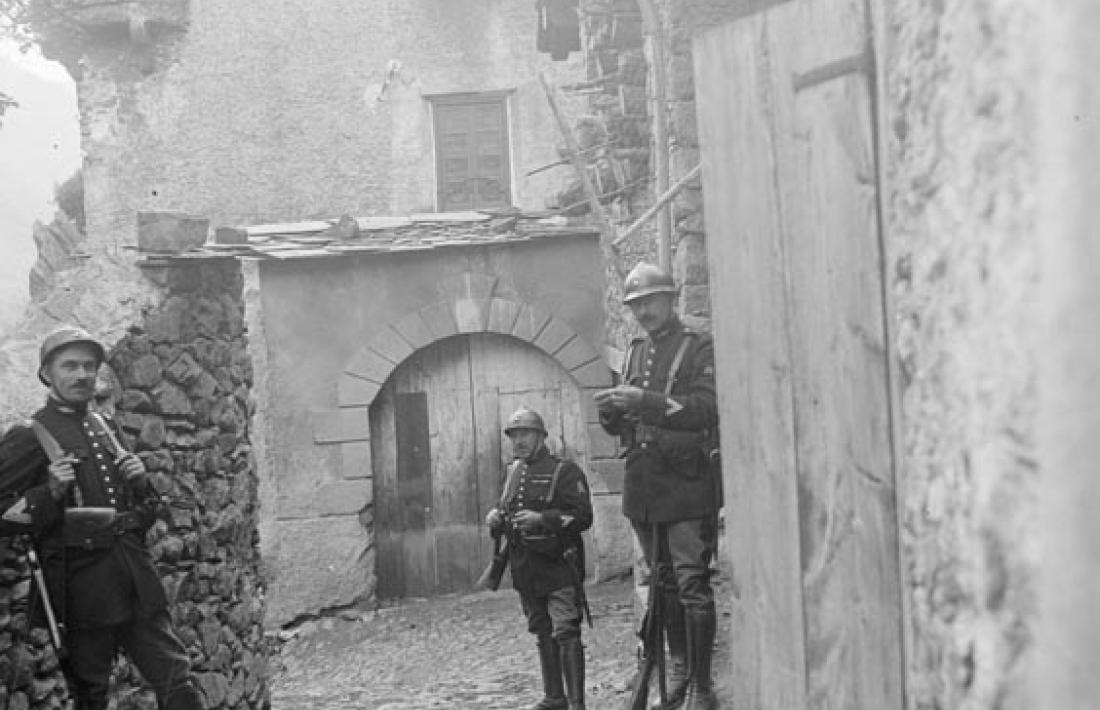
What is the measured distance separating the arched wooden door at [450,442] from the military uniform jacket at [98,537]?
288 inches

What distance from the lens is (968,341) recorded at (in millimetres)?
1034

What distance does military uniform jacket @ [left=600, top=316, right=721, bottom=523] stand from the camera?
6.44 metres

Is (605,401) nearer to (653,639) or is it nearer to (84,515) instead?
(653,639)

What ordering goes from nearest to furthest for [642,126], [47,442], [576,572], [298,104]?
[47,442], [576,572], [642,126], [298,104]

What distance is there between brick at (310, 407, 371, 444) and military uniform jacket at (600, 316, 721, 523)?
635 centimetres

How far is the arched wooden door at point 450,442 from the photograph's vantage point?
13.0 meters

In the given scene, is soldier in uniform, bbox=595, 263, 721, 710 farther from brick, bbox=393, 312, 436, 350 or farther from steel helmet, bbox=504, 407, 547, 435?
brick, bbox=393, 312, 436, 350

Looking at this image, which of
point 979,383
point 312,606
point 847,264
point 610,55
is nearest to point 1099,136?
point 979,383

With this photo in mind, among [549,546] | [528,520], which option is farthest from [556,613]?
[528,520]

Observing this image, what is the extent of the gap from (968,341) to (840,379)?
1.28 ft

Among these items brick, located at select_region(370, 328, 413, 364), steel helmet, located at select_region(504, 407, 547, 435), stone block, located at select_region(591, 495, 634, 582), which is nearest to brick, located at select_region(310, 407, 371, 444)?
brick, located at select_region(370, 328, 413, 364)

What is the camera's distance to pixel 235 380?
7762mm

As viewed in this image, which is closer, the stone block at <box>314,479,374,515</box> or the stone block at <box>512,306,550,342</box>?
the stone block at <box>314,479,374,515</box>

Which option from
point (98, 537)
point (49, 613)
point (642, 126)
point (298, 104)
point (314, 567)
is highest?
point (298, 104)
